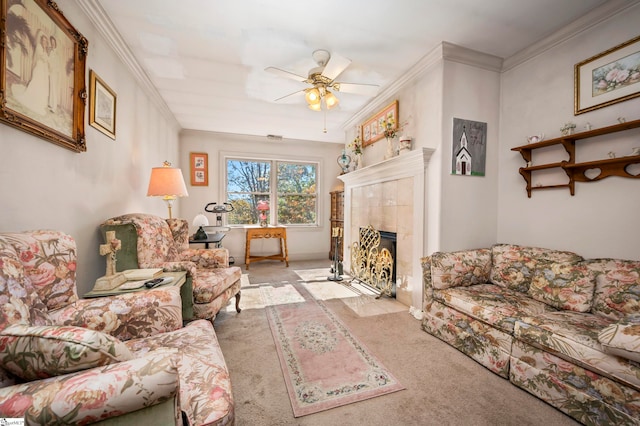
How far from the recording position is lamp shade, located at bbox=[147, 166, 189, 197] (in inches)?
105

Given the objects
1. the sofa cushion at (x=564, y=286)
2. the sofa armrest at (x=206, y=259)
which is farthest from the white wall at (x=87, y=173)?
the sofa cushion at (x=564, y=286)

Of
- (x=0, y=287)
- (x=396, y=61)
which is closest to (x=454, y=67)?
(x=396, y=61)

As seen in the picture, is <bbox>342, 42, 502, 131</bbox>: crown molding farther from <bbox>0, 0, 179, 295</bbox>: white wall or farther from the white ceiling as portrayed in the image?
<bbox>0, 0, 179, 295</bbox>: white wall

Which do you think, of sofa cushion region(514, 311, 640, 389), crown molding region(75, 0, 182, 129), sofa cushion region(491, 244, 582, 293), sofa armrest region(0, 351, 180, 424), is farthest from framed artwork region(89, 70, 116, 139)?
sofa cushion region(491, 244, 582, 293)

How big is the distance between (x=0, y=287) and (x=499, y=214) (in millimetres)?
3556

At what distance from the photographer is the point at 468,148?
264 cm

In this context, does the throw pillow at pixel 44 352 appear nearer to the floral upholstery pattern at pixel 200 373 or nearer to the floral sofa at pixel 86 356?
the floral sofa at pixel 86 356

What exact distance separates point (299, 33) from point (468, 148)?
6.41ft

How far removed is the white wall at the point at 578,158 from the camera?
1.89m

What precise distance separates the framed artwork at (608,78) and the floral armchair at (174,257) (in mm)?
3384

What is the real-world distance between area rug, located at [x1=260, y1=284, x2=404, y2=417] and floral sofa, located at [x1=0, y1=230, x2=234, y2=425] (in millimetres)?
704

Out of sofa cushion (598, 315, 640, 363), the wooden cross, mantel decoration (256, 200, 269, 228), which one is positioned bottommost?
sofa cushion (598, 315, 640, 363)

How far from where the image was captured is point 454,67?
8.38 ft

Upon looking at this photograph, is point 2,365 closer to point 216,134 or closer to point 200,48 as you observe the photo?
point 200,48
